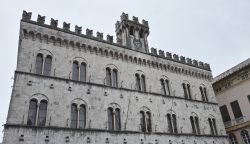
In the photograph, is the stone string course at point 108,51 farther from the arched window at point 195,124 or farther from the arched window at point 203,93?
the arched window at point 195,124

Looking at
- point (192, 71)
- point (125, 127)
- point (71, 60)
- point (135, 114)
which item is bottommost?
point (125, 127)

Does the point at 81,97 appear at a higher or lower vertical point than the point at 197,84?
lower

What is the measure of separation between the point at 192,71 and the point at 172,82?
3.71 m

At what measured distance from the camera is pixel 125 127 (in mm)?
17062

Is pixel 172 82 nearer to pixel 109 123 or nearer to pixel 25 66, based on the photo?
pixel 109 123

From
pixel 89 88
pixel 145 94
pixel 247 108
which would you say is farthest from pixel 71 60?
pixel 247 108

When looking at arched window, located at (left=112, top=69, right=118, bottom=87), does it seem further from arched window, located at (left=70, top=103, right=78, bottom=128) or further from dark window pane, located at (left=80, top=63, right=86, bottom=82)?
arched window, located at (left=70, top=103, right=78, bottom=128)

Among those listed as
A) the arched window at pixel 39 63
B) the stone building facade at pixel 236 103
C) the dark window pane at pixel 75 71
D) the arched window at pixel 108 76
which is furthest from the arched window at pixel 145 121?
the stone building facade at pixel 236 103

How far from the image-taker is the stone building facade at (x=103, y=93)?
14.4 m

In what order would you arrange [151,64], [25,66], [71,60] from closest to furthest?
[25,66] → [71,60] → [151,64]

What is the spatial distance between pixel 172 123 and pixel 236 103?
34.0 ft

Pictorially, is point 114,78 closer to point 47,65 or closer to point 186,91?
point 47,65

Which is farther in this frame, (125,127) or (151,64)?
(151,64)

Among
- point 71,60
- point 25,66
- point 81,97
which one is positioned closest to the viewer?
point 25,66
